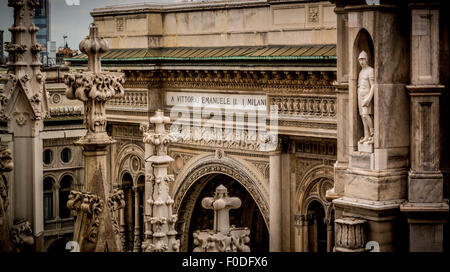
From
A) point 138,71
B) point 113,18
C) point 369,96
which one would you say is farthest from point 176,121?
point 369,96

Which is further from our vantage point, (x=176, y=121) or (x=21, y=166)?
(x=176, y=121)

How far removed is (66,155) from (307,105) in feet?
52.3

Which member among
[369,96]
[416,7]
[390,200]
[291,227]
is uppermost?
[416,7]

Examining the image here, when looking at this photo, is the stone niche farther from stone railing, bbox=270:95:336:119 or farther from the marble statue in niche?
stone railing, bbox=270:95:336:119

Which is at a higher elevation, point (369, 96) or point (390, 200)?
point (369, 96)

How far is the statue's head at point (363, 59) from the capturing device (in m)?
12.6

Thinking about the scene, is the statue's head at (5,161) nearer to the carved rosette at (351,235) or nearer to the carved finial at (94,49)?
the carved finial at (94,49)

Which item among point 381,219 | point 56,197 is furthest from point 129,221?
point 381,219

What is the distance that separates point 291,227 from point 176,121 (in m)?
6.48

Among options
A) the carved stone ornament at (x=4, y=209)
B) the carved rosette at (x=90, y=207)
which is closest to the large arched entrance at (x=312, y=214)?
the carved rosette at (x=90, y=207)

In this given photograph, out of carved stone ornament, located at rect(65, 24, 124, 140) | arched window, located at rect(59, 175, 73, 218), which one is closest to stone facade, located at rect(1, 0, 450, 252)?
carved stone ornament, located at rect(65, 24, 124, 140)

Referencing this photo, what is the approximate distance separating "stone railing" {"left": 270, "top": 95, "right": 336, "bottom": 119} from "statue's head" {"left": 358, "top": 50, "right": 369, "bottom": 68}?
17.7 metres

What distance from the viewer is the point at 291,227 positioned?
33156 millimetres
